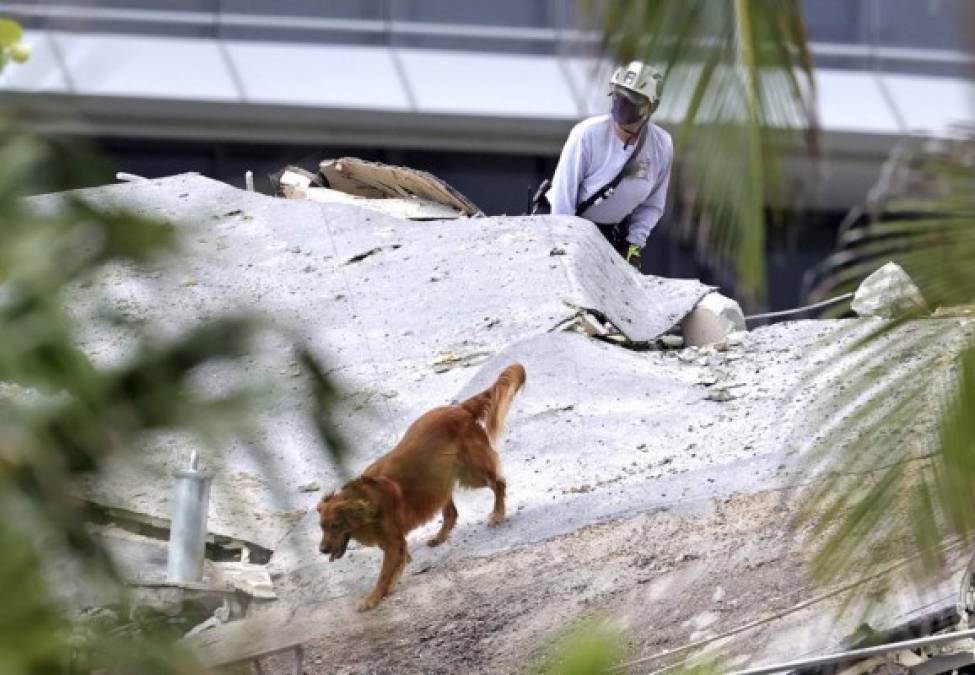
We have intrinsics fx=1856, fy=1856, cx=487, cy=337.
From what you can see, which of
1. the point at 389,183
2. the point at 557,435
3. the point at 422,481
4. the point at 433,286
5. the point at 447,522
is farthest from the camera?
the point at 389,183

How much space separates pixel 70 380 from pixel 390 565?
13.0ft

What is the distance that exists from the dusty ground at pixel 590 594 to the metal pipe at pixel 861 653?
9.4 inches

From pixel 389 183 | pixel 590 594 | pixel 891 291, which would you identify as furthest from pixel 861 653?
pixel 389 183

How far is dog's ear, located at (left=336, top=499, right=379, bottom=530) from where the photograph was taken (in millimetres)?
4988

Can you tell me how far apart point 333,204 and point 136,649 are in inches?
254

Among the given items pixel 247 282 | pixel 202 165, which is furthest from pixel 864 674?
pixel 202 165

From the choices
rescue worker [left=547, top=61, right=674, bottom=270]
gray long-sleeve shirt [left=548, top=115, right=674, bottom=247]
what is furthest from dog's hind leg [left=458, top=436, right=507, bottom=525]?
gray long-sleeve shirt [left=548, top=115, right=674, bottom=247]

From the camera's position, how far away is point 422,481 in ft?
17.4

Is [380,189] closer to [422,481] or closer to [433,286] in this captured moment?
[433,286]

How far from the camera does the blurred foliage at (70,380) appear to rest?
3.83 ft

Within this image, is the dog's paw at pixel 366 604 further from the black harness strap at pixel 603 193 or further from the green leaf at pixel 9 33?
the black harness strap at pixel 603 193

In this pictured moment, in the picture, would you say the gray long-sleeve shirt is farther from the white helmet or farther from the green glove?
the white helmet

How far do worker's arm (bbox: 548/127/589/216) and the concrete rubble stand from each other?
1.89ft

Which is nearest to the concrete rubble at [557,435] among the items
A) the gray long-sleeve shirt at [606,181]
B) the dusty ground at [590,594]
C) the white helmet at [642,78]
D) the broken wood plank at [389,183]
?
the dusty ground at [590,594]
